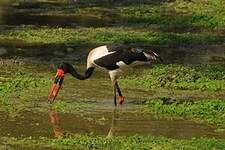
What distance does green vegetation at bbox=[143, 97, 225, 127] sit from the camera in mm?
12078

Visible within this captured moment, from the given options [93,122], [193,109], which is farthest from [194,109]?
[93,122]

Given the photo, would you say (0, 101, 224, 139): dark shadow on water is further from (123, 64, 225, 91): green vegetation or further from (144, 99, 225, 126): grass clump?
(123, 64, 225, 91): green vegetation

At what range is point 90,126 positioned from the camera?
11.4 metres

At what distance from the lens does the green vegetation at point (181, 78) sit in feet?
48.6

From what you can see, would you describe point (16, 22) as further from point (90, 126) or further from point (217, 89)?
point (90, 126)

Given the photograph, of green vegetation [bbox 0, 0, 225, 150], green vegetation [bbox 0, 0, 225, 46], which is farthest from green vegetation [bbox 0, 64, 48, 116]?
green vegetation [bbox 0, 0, 225, 46]

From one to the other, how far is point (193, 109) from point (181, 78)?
117 inches

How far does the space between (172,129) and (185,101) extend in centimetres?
204

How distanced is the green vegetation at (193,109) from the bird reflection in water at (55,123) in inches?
64.2

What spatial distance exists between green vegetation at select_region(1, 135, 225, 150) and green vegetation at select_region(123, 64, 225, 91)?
4.41 metres

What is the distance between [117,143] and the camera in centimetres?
1016

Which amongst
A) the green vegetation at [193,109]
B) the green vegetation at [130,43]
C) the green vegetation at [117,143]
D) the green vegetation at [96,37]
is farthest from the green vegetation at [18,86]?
the green vegetation at [96,37]

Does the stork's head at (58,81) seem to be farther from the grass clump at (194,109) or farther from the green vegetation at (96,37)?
the green vegetation at (96,37)

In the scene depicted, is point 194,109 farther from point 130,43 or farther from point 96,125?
point 130,43
